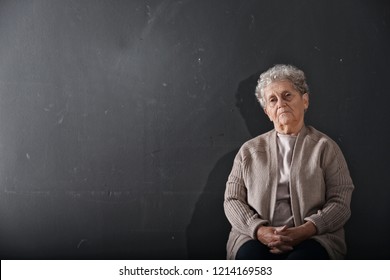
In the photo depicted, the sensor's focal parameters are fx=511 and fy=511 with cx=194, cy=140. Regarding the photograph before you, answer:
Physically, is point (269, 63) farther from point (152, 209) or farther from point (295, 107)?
point (152, 209)

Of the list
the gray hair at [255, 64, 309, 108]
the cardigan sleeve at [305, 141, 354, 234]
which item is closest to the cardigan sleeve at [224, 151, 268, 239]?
the cardigan sleeve at [305, 141, 354, 234]

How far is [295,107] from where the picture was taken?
262 centimetres

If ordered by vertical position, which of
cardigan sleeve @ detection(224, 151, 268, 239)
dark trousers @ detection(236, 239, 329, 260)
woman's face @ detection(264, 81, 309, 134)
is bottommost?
dark trousers @ detection(236, 239, 329, 260)

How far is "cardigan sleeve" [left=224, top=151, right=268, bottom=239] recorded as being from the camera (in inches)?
97.1

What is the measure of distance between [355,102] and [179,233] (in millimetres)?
1252

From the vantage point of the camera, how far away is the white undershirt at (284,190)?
2.53m

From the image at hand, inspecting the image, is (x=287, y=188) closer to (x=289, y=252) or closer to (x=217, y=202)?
(x=289, y=252)

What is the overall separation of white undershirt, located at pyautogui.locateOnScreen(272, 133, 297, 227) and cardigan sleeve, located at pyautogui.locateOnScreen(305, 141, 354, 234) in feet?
0.39

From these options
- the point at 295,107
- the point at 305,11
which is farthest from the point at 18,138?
the point at 305,11

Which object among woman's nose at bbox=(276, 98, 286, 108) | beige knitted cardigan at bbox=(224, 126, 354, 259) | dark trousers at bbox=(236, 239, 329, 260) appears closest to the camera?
dark trousers at bbox=(236, 239, 329, 260)

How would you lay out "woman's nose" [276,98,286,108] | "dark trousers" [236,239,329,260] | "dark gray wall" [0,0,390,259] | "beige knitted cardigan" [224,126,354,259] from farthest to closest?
"dark gray wall" [0,0,390,259]
"woman's nose" [276,98,286,108]
"beige knitted cardigan" [224,126,354,259]
"dark trousers" [236,239,329,260]

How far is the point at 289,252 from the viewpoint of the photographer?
2.42m

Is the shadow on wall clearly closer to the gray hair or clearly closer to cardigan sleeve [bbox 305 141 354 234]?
the gray hair

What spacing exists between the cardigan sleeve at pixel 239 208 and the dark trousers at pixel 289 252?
59 millimetres
